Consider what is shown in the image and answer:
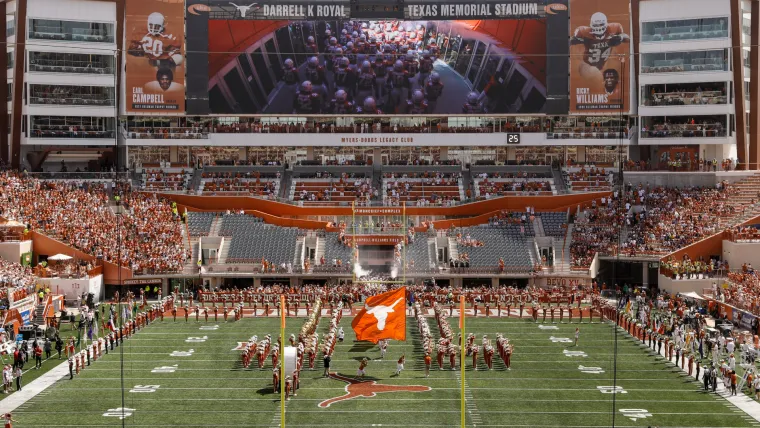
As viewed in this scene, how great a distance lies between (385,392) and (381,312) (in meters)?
1.87

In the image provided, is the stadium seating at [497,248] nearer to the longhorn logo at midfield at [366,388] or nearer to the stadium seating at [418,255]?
the stadium seating at [418,255]

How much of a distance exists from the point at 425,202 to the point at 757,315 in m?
19.5

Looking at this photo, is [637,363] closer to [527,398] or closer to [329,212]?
[527,398]

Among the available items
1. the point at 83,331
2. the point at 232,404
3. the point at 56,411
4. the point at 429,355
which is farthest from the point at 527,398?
the point at 83,331

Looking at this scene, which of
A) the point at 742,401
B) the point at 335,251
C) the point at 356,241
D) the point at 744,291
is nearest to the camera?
the point at 742,401

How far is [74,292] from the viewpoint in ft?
129

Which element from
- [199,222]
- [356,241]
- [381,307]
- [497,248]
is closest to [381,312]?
[381,307]

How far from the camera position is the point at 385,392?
25375mm

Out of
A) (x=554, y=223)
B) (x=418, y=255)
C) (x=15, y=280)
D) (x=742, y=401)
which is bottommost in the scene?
(x=742, y=401)

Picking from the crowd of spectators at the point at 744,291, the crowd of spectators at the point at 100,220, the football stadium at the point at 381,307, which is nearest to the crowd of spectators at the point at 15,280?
the football stadium at the point at 381,307

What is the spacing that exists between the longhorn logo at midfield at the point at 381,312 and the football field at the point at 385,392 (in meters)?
1.61

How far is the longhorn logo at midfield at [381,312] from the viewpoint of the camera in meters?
25.3

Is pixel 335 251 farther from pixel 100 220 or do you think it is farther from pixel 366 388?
pixel 366 388

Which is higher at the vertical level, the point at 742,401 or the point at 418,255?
the point at 418,255
